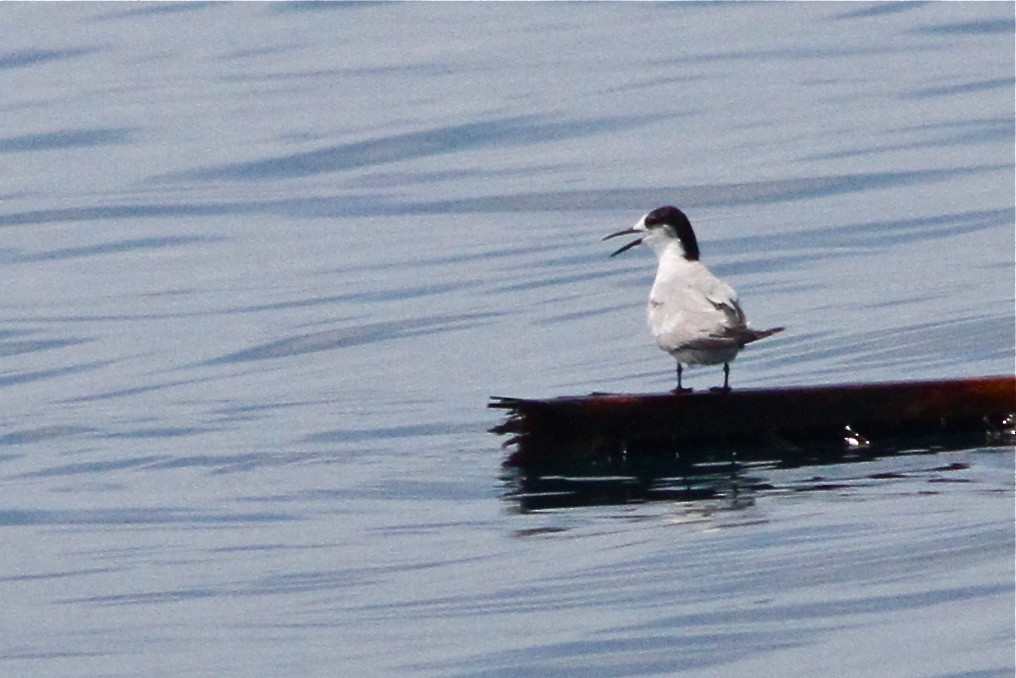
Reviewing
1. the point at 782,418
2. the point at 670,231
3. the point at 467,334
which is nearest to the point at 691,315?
the point at 782,418

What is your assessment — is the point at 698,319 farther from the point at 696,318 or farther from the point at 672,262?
the point at 672,262

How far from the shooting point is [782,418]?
9156mm

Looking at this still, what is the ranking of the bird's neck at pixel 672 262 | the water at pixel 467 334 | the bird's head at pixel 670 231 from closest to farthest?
the water at pixel 467 334
the bird's neck at pixel 672 262
the bird's head at pixel 670 231

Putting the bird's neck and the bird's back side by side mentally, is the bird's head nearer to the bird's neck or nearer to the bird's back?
the bird's neck

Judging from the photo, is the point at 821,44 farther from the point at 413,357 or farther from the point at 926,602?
the point at 926,602

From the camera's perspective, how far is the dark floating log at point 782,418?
9125 mm

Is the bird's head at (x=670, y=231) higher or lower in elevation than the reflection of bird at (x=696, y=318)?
higher

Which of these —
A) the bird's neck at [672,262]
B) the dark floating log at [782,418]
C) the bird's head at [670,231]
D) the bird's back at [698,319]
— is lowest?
the dark floating log at [782,418]

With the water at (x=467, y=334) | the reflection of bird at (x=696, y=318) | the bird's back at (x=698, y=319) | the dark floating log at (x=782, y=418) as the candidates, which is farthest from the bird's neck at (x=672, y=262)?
the water at (x=467, y=334)

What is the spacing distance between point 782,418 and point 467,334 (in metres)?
4.03

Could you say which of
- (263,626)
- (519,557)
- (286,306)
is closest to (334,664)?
(263,626)

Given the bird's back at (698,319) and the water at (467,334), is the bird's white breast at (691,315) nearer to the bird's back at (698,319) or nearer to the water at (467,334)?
the bird's back at (698,319)

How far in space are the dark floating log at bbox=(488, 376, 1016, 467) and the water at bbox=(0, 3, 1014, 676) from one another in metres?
0.34

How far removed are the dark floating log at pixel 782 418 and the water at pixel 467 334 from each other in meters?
0.34
